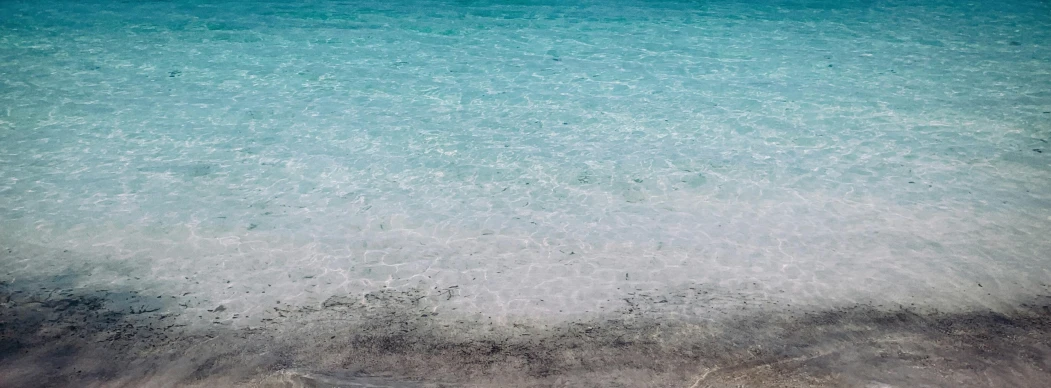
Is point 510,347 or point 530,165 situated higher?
point 530,165

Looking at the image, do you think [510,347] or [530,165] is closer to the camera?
[510,347]

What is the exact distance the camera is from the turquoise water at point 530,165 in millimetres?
3713

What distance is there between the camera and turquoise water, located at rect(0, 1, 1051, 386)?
3.71 metres

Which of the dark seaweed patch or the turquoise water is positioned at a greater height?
the turquoise water

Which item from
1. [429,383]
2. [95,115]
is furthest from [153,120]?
[429,383]

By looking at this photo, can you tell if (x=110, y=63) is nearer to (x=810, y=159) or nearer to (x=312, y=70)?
(x=312, y=70)

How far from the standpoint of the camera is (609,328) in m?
3.35

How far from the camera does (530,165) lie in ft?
16.6

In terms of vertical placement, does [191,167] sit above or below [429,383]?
above

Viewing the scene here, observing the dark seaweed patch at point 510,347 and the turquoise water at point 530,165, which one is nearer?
the dark seaweed patch at point 510,347

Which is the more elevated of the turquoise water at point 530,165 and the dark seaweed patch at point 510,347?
the turquoise water at point 530,165

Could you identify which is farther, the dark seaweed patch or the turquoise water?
the turquoise water

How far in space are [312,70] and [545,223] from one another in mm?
3690

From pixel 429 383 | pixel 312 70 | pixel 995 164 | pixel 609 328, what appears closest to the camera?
pixel 429 383
